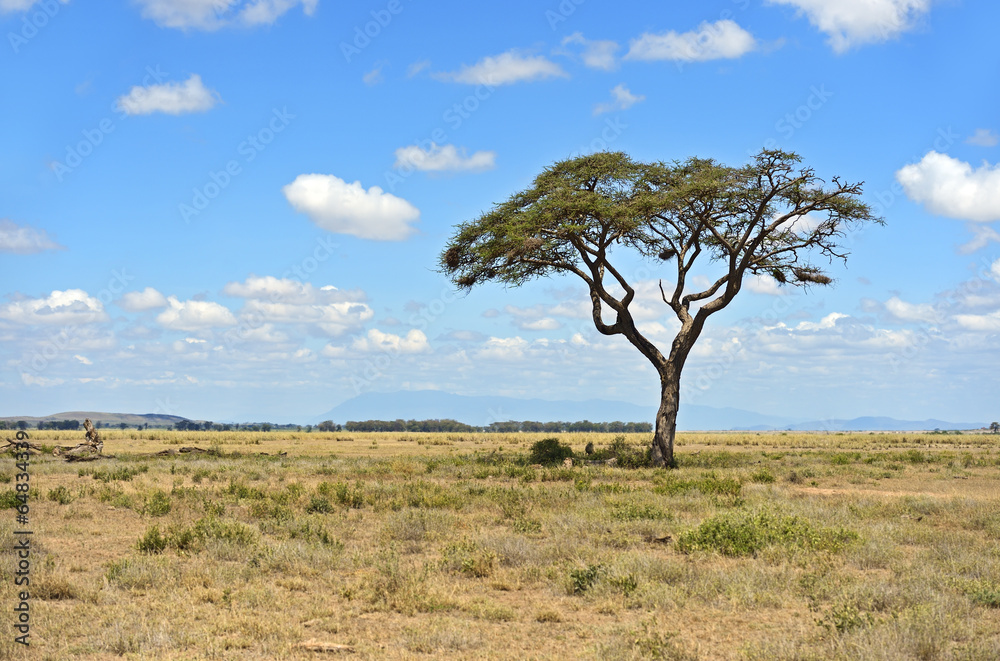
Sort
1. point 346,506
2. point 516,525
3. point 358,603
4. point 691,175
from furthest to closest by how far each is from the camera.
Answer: point 691,175
point 346,506
point 516,525
point 358,603

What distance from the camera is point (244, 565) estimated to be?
11.7 meters

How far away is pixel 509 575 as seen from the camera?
11352 millimetres

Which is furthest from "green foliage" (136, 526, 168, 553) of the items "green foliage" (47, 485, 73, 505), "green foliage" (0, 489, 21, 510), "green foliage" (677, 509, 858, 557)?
"green foliage" (677, 509, 858, 557)

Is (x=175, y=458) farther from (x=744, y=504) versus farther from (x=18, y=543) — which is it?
(x=744, y=504)

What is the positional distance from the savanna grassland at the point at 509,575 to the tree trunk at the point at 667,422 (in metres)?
9.37

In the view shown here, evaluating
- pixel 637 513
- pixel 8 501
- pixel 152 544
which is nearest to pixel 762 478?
pixel 637 513

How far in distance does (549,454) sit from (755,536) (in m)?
20.2

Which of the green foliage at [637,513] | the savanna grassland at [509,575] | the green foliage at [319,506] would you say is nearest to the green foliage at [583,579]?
the savanna grassland at [509,575]

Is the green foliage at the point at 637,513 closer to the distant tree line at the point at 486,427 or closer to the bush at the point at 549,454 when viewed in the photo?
the bush at the point at 549,454

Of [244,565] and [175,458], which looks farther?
[175,458]

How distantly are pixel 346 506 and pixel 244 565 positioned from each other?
23.7ft

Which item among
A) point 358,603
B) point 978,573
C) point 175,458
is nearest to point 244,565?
point 358,603

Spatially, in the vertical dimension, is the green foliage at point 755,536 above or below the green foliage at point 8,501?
above

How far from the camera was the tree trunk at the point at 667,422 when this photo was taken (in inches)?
1198
